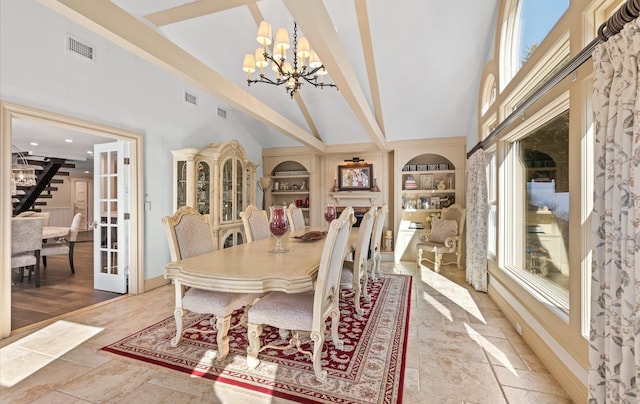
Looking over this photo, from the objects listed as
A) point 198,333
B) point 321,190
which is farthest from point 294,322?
point 321,190

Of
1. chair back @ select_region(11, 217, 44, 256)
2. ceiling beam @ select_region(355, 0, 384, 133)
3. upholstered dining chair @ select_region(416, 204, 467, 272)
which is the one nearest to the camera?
ceiling beam @ select_region(355, 0, 384, 133)

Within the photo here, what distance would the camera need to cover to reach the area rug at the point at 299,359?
1.79m

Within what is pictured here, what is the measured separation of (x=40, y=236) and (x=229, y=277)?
3.98 meters

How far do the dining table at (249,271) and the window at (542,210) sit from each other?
1.93 metres

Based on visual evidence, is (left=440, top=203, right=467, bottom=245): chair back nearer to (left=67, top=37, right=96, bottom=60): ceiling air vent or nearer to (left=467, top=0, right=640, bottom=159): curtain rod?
(left=467, top=0, right=640, bottom=159): curtain rod

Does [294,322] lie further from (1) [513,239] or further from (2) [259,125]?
(2) [259,125]

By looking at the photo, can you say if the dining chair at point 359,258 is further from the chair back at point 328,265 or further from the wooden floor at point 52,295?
the wooden floor at point 52,295

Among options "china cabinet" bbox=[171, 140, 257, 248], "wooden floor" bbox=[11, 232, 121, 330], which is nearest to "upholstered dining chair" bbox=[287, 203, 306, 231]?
"china cabinet" bbox=[171, 140, 257, 248]

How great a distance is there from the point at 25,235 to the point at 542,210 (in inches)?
240

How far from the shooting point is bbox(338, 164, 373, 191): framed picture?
6.38 meters

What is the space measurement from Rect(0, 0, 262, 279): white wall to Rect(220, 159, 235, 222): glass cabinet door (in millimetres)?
586

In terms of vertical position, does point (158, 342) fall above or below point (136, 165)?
below

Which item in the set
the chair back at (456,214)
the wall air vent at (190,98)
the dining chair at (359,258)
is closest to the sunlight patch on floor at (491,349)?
the dining chair at (359,258)

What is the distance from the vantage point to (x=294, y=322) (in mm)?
1854
